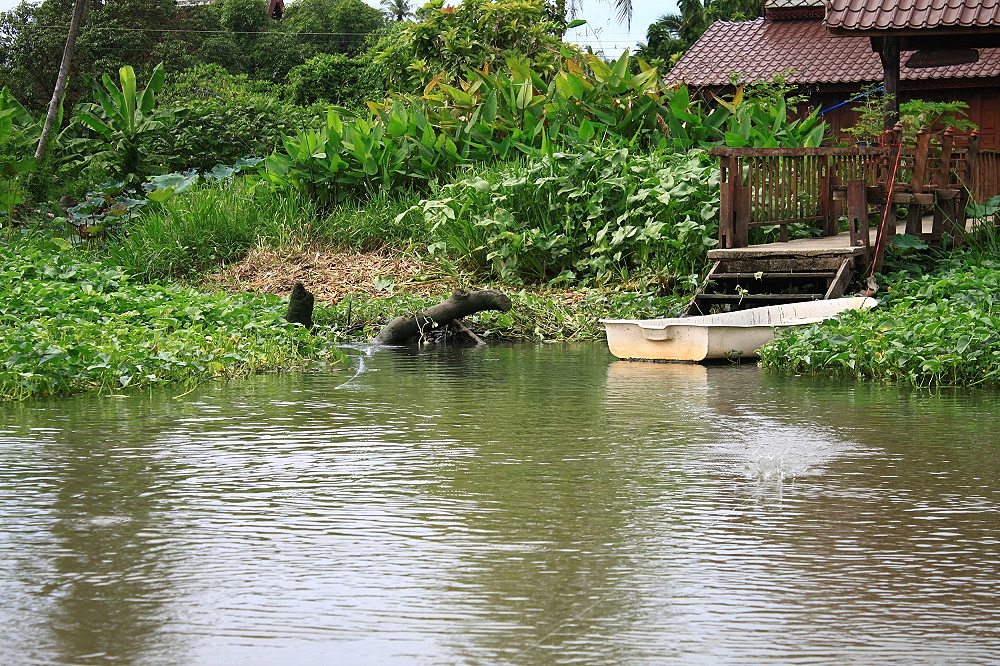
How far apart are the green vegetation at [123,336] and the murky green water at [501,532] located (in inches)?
24.5

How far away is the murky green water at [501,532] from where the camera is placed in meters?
4.02

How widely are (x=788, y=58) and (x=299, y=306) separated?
19.9 meters

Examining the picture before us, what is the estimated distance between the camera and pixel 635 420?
8.32 m

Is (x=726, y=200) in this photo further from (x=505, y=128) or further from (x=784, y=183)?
(x=505, y=128)

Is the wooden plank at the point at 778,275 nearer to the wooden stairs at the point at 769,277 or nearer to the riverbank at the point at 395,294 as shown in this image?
the wooden stairs at the point at 769,277

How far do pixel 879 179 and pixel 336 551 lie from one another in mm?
11504

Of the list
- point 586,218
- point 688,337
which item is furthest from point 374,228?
point 688,337

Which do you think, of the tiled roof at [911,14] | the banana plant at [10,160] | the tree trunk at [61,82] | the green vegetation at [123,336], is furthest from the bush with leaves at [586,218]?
the tree trunk at [61,82]

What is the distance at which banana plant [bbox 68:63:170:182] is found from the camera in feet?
75.0

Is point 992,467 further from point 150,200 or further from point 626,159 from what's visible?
point 150,200

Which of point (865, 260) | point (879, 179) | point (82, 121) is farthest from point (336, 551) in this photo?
point (82, 121)

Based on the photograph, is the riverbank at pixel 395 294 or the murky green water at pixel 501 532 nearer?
the murky green water at pixel 501 532

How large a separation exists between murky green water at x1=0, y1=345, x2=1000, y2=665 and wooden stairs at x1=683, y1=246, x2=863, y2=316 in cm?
502

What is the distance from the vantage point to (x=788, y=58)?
30.3m
